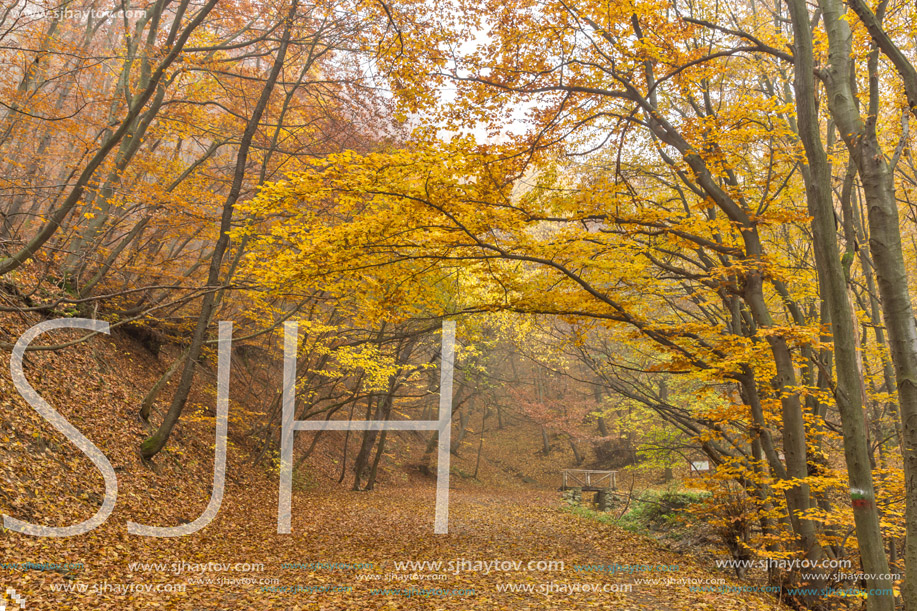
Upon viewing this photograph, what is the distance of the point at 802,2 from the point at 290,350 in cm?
1047

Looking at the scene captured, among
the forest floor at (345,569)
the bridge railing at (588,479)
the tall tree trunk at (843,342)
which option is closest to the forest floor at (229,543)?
the forest floor at (345,569)

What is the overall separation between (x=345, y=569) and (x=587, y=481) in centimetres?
1361

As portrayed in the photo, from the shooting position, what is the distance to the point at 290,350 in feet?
37.6

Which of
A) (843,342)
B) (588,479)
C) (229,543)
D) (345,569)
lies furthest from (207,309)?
(588,479)

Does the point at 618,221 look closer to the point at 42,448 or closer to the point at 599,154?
the point at 599,154

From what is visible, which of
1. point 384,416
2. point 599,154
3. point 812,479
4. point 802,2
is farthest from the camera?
point 384,416

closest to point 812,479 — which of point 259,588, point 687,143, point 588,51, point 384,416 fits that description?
point 687,143

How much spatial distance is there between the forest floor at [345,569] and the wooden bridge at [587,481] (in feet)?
25.1

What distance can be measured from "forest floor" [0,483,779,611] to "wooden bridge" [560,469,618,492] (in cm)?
764

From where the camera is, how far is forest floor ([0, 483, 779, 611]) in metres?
4.67

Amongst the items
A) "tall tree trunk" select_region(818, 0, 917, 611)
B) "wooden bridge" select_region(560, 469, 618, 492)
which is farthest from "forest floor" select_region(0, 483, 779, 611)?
"wooden bridge" select_region(560, 469, 618, 492)

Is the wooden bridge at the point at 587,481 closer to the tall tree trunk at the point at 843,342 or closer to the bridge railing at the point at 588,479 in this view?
the bridge railing at the point at 588,479

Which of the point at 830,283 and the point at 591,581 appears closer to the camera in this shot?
the point at 830,283

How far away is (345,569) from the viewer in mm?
6281
